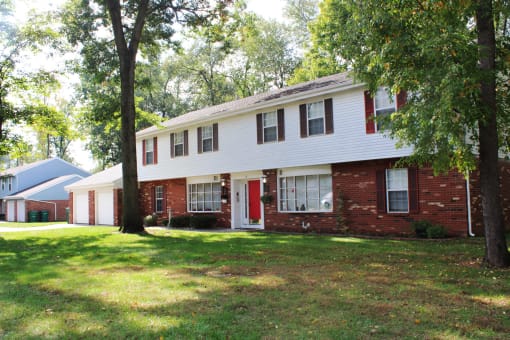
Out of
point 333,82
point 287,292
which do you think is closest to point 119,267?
point 287,292

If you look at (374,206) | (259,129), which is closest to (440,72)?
(374,206)

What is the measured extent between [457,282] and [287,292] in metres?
2.73

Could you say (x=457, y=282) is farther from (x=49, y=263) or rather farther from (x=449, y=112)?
(x=49, y=263)

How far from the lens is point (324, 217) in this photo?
16.4 m

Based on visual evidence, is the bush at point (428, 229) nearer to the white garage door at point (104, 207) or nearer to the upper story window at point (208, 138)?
the upper story window at point (208, 138)

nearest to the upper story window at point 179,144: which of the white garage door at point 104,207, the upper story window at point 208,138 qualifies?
the upper story window at point 208,138

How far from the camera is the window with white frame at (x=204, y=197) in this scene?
68.8 feet

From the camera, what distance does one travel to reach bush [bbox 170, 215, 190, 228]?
2122cm

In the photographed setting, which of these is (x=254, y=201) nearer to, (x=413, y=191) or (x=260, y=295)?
(x=413, y=191)

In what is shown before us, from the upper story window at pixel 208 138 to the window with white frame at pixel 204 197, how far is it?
5.82ft

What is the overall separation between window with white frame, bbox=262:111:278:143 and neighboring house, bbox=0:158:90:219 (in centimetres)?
3334

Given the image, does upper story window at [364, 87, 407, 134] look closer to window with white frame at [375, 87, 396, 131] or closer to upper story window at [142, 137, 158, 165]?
window with white frame at [375, 87, 396, 131]

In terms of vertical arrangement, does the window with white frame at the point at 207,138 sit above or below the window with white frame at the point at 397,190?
above

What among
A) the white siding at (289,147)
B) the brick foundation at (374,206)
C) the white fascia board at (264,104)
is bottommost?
the brick foundation at (374,206)
